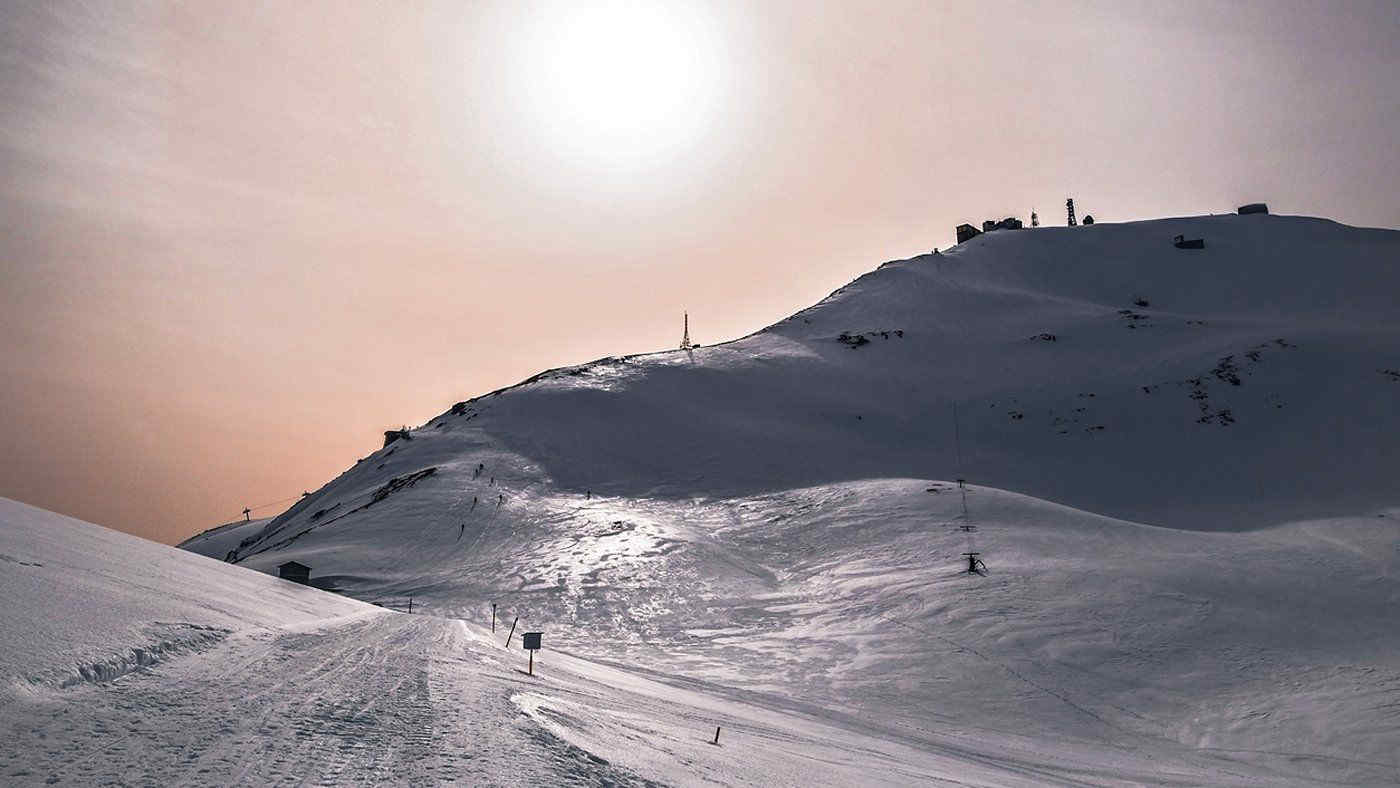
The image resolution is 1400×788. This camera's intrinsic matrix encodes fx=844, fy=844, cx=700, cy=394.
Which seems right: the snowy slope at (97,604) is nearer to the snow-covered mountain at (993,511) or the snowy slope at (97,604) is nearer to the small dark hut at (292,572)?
the snow-covered mountain at (993,511)

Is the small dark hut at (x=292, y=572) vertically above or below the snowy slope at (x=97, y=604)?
below

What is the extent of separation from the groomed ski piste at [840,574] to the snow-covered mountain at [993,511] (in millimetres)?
270

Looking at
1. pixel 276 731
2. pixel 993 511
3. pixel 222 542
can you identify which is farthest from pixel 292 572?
pixel 222 542

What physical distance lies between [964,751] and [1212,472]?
52.0 metres

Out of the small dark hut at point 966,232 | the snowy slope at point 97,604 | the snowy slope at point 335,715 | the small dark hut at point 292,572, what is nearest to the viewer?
the snowy slope at point 335,715

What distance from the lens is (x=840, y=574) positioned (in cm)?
4100

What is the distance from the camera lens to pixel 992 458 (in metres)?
68.7

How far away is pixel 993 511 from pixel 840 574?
10.5m

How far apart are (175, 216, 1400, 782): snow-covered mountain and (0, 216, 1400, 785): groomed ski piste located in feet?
0.89

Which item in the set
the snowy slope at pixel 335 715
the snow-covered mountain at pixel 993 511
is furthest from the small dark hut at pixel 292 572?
the snowy slope at pixel 335 715

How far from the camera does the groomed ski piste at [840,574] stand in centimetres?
992

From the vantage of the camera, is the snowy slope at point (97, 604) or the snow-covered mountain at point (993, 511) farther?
the snow-covered mountain at point (993, 511)

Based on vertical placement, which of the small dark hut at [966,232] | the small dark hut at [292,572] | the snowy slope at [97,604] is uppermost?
the small dark hut at [966,232]

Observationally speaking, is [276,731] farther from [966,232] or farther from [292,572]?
[966,232]
